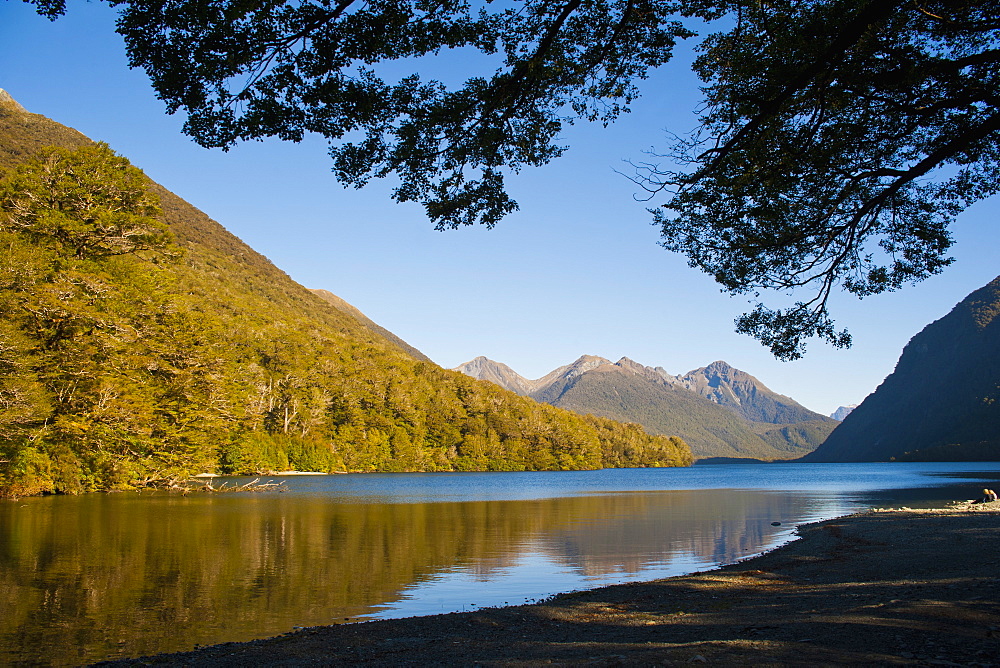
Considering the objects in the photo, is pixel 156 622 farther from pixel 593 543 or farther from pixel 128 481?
pixel 128 481

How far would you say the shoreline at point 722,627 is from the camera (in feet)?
23.2

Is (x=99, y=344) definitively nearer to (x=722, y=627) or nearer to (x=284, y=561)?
(x=284, y=561)

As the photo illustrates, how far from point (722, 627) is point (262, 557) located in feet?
47.1

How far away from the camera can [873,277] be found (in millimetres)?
12953

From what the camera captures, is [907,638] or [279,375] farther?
[279,375]

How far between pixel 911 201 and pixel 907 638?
25.8 ft

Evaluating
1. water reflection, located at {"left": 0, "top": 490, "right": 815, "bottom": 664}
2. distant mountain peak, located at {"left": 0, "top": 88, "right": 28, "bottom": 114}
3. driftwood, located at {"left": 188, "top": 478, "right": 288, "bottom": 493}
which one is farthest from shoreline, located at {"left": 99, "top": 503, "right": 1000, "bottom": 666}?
distant mountain peak, located at {"left": 0, "top": 88, "right": 28, "bottom": 114}

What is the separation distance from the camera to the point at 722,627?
29.4 feet

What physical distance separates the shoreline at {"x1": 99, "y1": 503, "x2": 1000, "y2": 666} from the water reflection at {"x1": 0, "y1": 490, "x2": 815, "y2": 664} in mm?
2263

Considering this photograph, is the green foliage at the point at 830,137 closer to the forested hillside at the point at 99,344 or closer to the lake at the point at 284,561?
the lake at the point at 284,561

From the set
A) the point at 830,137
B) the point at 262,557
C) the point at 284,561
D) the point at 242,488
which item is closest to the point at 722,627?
the point at 830,137

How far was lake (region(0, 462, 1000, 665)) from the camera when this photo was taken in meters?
12.1

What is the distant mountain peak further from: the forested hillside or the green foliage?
the green foliage

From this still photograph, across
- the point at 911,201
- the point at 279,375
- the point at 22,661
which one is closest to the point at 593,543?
the point at 911,201
